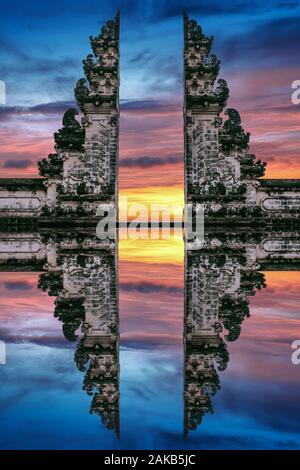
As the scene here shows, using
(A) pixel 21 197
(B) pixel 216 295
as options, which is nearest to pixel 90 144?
(A) pixel 21 197

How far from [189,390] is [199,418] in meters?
0.96

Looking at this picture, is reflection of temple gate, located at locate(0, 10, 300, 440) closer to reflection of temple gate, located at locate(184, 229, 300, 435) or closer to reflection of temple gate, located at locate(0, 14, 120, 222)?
reflection of temple gate, located at locate(0, 14, 120, 222)

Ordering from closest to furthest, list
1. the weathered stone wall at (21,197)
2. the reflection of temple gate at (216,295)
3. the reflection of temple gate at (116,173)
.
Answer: the reflection of temple gate at (216,295) → the reflection of temple gate at (116,173) → the weathered stone wall at (21,197)

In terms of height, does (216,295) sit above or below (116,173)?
below

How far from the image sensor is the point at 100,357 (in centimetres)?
703

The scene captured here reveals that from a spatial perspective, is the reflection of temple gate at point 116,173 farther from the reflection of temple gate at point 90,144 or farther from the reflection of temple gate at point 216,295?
the reflection of temple gate at point 216,295

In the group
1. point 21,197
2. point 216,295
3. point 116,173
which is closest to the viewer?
point 216,295

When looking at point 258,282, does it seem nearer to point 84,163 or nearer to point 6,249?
point 6,249

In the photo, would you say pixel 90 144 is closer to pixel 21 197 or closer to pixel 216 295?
pixel 21 197

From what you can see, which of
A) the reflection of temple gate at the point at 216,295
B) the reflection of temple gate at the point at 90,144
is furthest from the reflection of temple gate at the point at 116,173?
the reflection of temple gate at the point at 216,295

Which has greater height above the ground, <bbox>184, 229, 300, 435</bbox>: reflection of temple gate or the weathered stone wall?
the weathered stone wall

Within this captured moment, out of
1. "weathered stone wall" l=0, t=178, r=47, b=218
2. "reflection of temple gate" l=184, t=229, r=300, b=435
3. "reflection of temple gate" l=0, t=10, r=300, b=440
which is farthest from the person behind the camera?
"weathered stone wall" l=0, t=178, r=47, b=218

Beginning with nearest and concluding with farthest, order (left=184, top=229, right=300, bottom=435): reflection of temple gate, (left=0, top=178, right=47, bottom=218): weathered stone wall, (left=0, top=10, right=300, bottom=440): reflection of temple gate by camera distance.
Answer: (left=184, top=229, right=300, bottom=435): reflection of temple gate < (left=0, top=10, right=300, bottom=440): reflection of temple gate < (left=0, top=178, right=47, bottom=218): weathered stone wall

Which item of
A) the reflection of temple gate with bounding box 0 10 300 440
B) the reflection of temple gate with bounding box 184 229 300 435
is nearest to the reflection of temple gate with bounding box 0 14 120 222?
the reflection of temple gate with bounding box 0 10 300 440
